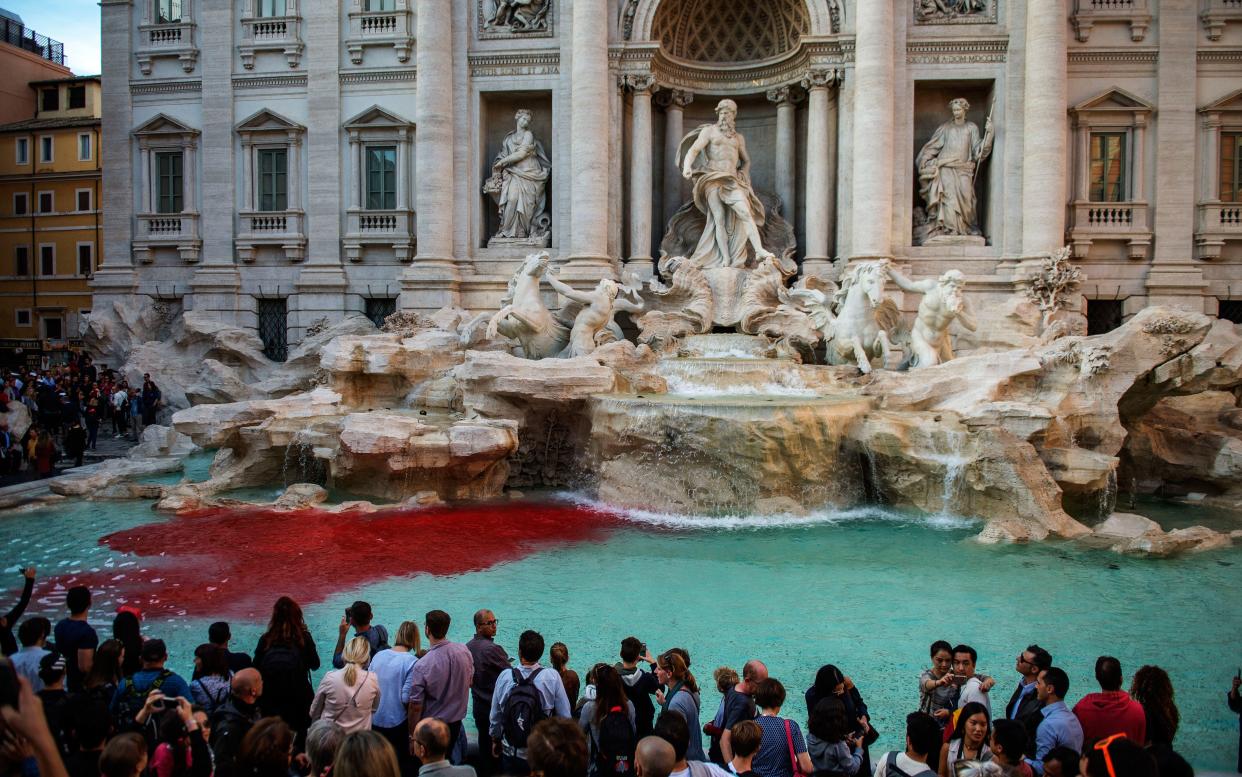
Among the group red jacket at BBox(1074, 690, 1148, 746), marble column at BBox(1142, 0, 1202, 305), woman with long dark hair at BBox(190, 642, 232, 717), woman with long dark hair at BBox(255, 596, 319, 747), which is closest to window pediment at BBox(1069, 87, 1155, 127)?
marble column at BBox(1142, 0, 1202, 305)

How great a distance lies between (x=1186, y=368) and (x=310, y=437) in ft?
41.3

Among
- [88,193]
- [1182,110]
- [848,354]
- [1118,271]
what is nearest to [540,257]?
[848,354]

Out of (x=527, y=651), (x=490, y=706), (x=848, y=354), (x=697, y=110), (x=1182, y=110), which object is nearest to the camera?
(x=527, y=651)

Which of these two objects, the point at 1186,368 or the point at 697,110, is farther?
the point at 697,110

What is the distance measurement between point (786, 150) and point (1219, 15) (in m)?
9.04

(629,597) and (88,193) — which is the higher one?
(88,193)

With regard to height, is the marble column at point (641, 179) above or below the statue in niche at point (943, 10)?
below

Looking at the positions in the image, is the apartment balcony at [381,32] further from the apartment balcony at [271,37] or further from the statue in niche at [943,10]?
the statue in niche at [943,10]

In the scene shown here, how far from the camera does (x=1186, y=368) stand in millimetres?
12211

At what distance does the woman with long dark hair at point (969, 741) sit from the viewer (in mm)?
3815

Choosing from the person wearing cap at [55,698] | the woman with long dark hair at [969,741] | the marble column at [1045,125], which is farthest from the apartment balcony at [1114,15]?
the person wearing cap at [55,698]

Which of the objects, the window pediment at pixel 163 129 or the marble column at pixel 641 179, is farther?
the window pediment at pixel 163 129

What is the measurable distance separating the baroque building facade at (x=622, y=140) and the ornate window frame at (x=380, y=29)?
6 centimetres

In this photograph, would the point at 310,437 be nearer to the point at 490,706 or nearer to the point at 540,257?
the point at 540,257
